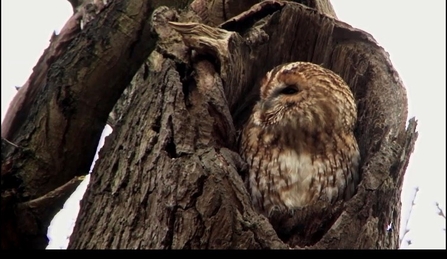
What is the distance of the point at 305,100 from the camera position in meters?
4.02

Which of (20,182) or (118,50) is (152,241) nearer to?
(20,182)

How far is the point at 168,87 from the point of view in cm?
315

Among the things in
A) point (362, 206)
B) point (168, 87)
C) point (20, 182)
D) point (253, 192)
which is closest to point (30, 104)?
point (20, 182)

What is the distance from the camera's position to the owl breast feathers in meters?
3.78

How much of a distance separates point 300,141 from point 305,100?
26 centimetres

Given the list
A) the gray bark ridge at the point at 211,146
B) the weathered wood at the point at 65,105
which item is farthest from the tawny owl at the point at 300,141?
the weathered wood at the point at 65,105

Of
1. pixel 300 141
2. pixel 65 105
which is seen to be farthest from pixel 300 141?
pixel 65 105

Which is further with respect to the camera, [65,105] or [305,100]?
[305,100]

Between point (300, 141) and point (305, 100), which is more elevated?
point (305, 100)

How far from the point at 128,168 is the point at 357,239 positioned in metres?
0.97

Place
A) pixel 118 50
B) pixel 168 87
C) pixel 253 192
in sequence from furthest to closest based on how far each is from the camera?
pixel 253 192, pixel 118 50, pixel 168 87

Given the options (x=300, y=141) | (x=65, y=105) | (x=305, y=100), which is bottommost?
(x=65, y=105)

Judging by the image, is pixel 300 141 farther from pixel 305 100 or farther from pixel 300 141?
pixel 305 100

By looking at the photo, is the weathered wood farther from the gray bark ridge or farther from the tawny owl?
the tawny owl
